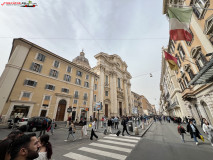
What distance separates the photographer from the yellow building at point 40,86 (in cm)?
1395

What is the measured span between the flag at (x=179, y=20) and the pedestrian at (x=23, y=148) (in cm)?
856

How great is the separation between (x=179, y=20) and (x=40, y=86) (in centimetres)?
2218

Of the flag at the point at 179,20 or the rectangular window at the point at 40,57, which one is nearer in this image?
the flag at the point at 179,20

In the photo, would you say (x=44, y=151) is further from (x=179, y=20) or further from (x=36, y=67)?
(x=36, y=67)

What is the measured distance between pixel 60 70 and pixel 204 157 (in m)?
24.6

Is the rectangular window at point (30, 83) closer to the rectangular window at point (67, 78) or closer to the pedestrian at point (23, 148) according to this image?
the rectangular window at point (67, 78)

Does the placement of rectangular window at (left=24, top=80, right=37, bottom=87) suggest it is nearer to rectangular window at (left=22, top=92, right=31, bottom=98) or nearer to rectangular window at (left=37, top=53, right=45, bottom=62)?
rectangular window at (left=22, top=92, right=31, bottom=98)

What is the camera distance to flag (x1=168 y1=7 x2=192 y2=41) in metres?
5.50

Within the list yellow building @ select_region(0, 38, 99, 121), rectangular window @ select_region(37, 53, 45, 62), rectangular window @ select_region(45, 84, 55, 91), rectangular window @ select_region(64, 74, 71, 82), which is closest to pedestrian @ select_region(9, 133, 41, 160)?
yellow building @ select_region(0, 38, 99, 121)

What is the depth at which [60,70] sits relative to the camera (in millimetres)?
21359

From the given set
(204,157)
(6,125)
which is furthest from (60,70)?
(204,157)

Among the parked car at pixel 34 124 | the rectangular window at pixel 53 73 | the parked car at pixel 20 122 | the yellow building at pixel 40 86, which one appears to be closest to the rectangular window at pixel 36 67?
the yellow building at pixel 40 86

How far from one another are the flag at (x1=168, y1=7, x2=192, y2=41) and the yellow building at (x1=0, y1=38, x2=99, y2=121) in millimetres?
20018

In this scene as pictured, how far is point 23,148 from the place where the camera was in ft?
5.02
